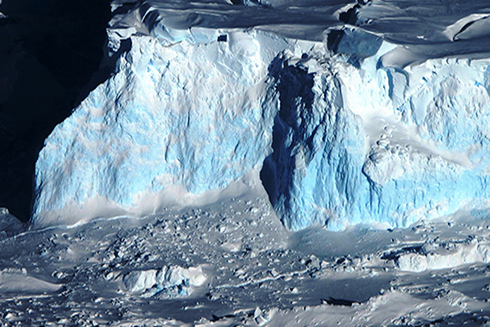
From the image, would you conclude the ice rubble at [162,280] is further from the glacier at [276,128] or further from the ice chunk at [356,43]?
the ice chunk at [356,43]

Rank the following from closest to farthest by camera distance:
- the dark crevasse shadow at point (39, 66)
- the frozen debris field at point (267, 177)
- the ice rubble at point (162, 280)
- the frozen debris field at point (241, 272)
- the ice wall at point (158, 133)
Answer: the frozen debris field at point (241, 272)
the frozen debris field at point (267, 177)
the ice rubble at point (162, 280)
the ice wall at point (158, 133)
the dark crevasse shadow at point (39, 66)

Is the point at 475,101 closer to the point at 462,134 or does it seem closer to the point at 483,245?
the point at 462,134

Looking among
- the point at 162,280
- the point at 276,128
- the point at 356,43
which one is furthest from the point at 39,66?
the point at 356,43

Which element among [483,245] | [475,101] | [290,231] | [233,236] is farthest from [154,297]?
[475,101]

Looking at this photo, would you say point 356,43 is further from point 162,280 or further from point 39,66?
point 39,66

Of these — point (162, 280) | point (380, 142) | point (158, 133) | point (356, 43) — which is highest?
point (356, 43)

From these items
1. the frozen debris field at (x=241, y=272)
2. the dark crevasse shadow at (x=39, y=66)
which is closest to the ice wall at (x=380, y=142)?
the frozen debris field at (x=241, y=272)
